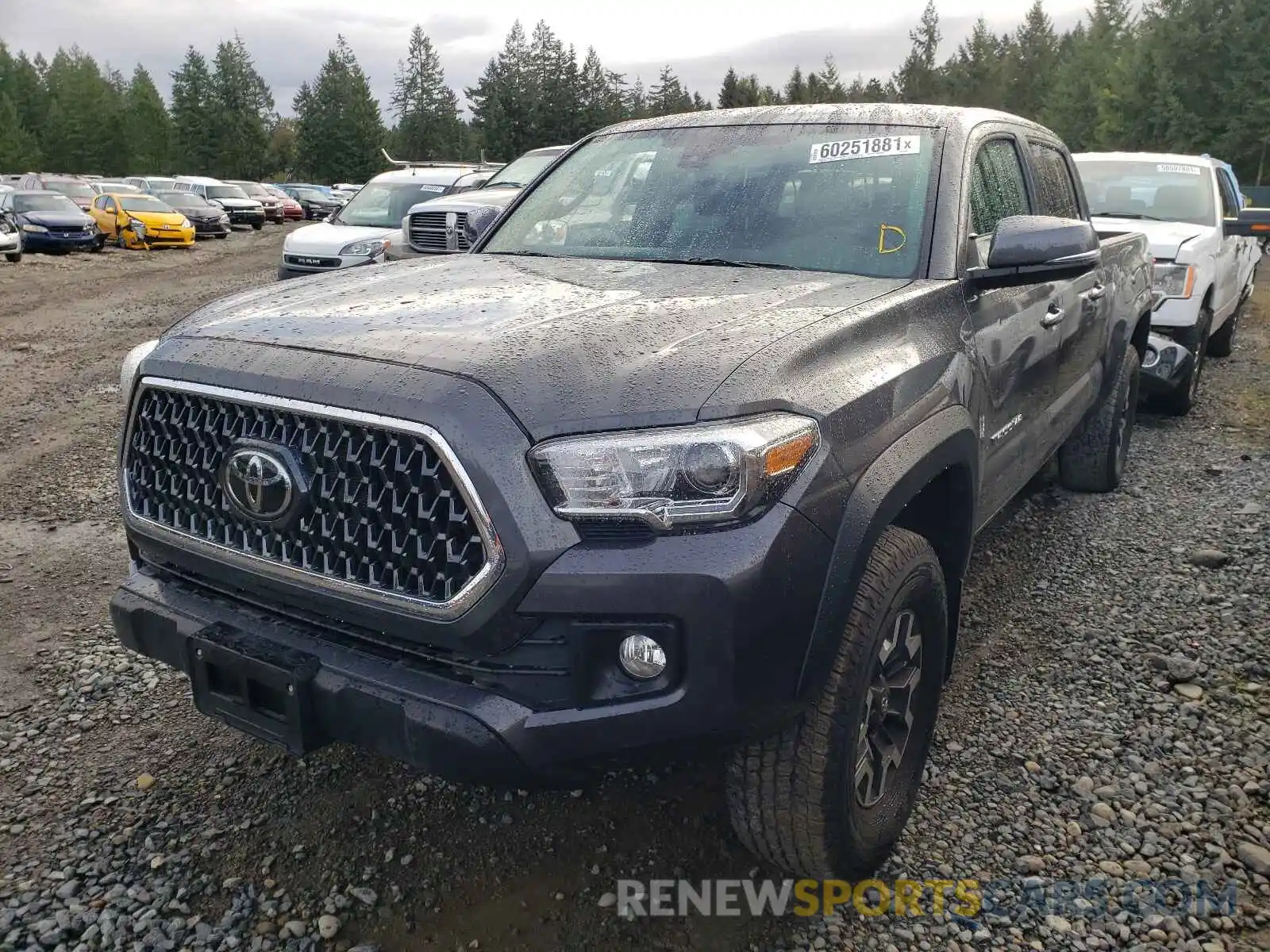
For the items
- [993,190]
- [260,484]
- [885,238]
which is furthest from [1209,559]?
[260,484]

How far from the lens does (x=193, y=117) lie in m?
78.8

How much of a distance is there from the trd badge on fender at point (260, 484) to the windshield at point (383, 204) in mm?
10785

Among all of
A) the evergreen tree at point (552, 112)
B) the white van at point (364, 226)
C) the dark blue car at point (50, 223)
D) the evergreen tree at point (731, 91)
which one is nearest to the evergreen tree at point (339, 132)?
the evergreen tree at point (552, 112)

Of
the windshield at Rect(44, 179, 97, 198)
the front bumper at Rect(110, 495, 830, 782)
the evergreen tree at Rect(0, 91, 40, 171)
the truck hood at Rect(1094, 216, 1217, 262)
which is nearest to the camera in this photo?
the front bumper at Rect(110, 495, 830, 782)

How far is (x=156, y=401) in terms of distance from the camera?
7.97 ft

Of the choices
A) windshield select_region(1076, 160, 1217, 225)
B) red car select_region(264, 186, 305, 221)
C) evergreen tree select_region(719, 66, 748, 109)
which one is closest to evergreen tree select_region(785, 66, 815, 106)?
evergreen tree select_region(719, 66, 748, 109)

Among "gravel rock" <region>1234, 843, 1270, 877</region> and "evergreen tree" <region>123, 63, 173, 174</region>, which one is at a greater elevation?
"evergreen tree" <region>123, 63, 173, 174</region>

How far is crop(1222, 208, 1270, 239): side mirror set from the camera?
761 centimetres

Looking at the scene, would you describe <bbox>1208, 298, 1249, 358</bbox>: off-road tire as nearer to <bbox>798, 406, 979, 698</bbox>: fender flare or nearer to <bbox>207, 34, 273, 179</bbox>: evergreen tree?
<bbox>798, 406, 979, 698</bbox>: fender flare

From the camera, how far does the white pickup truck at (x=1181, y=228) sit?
7141mm

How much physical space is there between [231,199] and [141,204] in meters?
8.87

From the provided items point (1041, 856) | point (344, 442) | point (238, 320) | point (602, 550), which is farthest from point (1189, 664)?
point (238, 320)

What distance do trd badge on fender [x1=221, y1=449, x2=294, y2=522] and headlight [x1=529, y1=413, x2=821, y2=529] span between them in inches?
22.2

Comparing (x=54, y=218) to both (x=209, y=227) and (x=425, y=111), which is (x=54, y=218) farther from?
(x=425, y=111)
